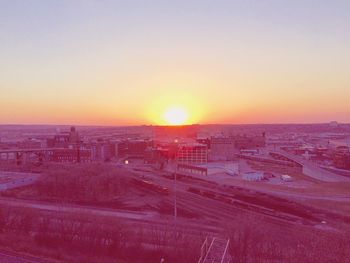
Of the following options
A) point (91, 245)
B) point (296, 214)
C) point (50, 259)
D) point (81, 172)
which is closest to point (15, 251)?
point (50, 259)

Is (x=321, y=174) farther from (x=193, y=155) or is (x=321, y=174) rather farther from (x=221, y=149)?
(x=221, y=149)

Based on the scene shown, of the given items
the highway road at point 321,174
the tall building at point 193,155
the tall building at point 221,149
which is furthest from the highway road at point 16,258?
the tall building at point 221,149

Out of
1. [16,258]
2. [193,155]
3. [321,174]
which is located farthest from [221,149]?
[16,258]

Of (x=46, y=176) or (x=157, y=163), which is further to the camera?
(x=157, y=163)

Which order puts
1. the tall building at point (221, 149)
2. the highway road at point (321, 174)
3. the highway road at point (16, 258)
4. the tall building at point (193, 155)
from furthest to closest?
the tall building at point (221, 149), the tall building at point (193, 155), the highway road at point (321, 174), the highway road at point (16, 258)

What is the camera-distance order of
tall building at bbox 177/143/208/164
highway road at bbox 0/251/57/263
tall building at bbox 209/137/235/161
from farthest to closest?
tall building at bbox 209/137/235/161
tall building at bbox 177/143/208/164
highway road at bbox 0/251/57/263

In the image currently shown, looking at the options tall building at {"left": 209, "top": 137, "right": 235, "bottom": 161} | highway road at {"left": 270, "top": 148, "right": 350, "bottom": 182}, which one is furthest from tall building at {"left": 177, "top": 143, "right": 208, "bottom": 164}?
highway road at {"left": 270, "top": 148, "right": 350, "bottom": 182}

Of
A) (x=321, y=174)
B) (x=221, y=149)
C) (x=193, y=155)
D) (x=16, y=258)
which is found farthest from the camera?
(x=221, y=149)

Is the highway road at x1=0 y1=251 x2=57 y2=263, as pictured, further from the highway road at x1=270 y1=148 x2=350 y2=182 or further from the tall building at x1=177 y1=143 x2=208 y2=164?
the tall building at x1=177 y1=143 x2=208 y2=164

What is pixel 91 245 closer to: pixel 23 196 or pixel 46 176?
pixel 23 196

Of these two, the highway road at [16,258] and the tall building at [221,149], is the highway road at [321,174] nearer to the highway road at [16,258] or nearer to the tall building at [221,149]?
the tall building at [221,149]

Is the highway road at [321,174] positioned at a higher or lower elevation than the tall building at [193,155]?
lower
